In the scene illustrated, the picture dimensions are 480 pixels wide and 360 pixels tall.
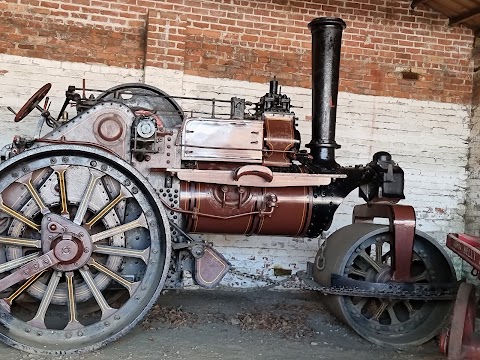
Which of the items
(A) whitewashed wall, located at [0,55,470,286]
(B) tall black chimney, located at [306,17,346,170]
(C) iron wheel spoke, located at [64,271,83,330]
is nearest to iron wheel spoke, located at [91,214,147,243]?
(C) iron wheel spoke, located at [64,271,83,330]

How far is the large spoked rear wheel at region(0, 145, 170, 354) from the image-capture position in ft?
10.7

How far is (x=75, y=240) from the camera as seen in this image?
332 centimetres

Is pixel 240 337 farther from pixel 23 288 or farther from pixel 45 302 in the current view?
pixel 23 288

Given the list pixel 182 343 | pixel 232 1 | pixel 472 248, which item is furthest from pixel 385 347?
pixel 232 1

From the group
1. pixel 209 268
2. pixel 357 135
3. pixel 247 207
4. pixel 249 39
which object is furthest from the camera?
pixel 357 135

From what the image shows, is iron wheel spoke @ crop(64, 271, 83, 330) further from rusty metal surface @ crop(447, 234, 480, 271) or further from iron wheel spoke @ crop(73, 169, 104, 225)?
rusty metal surface @ crop(447, 234, 480, 271)

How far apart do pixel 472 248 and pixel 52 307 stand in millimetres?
3078

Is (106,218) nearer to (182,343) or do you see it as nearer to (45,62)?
(182,343)

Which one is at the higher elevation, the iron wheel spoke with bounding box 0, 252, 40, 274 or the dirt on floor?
the iron wheel spoke with bounding box 0, 252, 40, 274

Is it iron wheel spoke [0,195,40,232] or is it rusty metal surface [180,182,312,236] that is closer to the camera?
iron wheel spoke [0,195,40,232]

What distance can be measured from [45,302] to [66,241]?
15.7 inches

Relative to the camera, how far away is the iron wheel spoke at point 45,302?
10.7 ft

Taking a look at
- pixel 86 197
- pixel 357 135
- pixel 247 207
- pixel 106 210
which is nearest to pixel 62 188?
pixel 86 197

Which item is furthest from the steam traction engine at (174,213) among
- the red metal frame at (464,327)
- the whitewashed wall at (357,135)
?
the whitewashed wall at (357,135)
